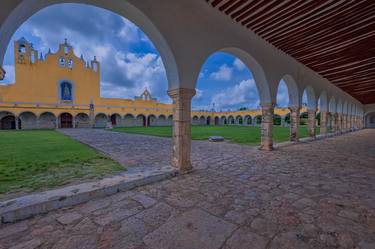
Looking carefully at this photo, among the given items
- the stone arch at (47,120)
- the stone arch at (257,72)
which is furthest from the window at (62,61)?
the stone arch at (257,72)

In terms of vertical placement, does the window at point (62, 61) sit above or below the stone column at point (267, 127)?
above

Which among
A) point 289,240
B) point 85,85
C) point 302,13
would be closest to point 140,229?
point 289,240

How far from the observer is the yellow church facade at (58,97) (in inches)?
995

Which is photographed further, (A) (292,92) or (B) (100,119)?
(B) (100,119)

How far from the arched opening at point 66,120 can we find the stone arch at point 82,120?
2.86 ft

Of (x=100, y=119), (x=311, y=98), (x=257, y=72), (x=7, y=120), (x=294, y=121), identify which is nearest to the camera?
(x=257, y=72)

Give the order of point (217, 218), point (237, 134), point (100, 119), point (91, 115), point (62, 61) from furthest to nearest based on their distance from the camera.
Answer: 1. point (100, 119)
2. point (91, 115)
3. point (62, 61)
4. point (237, 134)
5. point (217, 218)

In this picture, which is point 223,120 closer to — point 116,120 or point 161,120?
point 161,120

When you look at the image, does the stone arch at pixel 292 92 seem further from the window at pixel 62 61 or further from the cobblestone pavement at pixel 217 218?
the window at pixel 62 61

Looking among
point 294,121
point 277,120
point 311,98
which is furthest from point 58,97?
point 277,120

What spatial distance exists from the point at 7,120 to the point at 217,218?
118ft

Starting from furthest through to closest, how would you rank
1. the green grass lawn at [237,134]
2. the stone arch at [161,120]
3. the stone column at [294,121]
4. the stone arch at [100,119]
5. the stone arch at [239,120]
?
the stone arch at [239,120], the stone arch at [161,120], the stone arch at [100,119], the green grass lawn at [237,134], the stone column at [294,121]

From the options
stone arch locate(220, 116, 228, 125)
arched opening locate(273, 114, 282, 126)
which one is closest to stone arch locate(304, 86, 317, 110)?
arched opening locate(273, 114, 282, 126)

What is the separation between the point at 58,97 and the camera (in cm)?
2769
